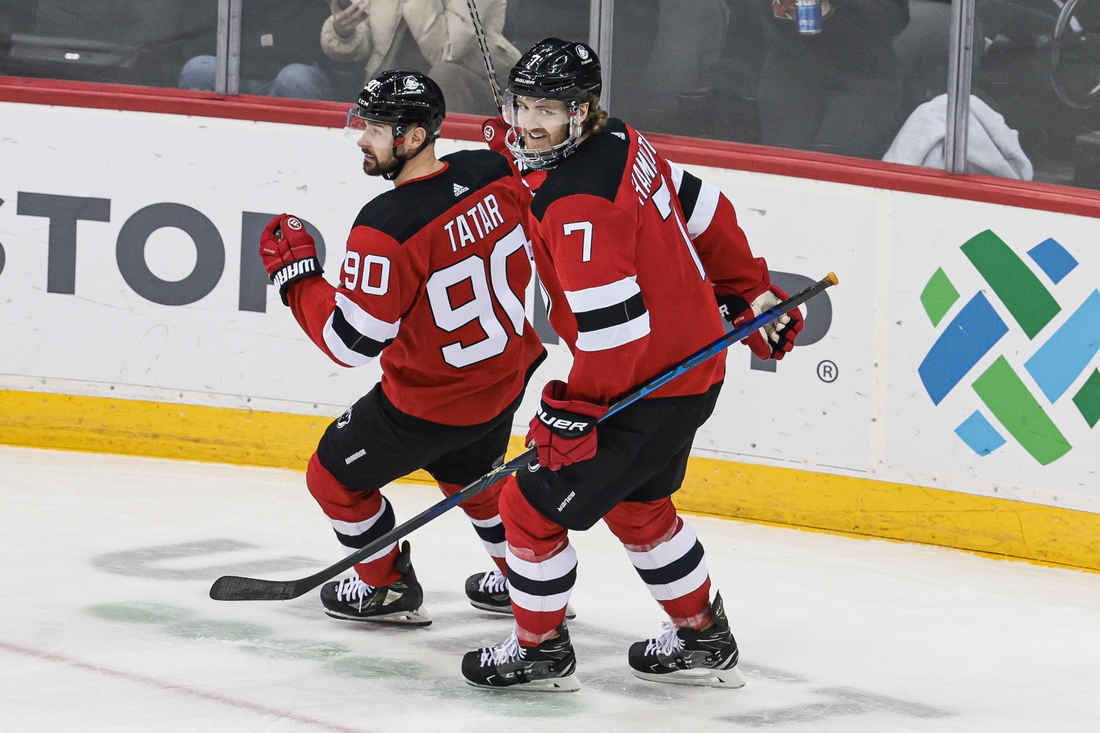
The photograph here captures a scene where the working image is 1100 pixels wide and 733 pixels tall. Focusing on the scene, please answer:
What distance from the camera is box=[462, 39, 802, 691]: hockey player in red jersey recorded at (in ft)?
9.09

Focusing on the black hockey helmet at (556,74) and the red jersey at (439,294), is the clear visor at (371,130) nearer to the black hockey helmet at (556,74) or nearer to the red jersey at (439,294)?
the red jersey at (439,294)

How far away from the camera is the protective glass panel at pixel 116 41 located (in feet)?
16.7

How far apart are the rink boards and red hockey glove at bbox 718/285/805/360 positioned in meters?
1.24

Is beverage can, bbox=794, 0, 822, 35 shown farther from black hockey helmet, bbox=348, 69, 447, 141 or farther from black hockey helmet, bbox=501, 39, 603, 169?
black hockey helmet, bbox=501, 39, 603, 169

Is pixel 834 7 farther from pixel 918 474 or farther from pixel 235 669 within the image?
pixel 235 669

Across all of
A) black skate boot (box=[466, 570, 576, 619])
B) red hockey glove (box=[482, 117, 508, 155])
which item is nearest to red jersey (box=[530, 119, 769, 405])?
red hockey glove (box=[482, 117, 508, 155])

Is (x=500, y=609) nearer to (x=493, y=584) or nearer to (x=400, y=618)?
(x=493, y=584)

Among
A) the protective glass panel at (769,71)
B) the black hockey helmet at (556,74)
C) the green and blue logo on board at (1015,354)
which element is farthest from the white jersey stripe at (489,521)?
the protective glass panel at (769,71)

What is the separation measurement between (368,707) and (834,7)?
2641mm

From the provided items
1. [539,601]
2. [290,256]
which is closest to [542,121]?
[290,256]

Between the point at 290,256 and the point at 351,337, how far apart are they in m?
0.24

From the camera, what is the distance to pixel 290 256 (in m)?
3.22

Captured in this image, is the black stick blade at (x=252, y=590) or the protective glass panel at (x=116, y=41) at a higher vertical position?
the protective glass panel at (x=116, y=41)

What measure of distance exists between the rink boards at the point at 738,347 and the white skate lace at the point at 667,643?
1416mm
